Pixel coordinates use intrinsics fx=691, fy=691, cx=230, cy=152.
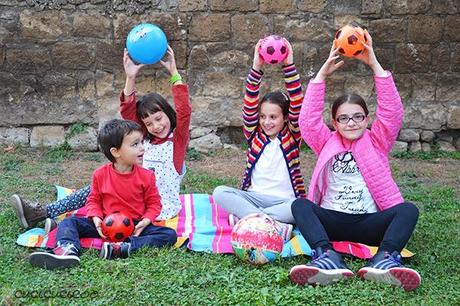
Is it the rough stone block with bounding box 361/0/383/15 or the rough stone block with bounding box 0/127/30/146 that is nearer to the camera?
the rough stone block with bounding box 361/0/383/15

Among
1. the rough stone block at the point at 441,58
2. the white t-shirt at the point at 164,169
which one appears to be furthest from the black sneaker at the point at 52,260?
the rough stone block at the point at 441,58

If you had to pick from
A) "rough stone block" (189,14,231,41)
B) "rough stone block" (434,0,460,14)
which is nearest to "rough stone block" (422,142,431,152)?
"rough stone block" (434,0,460,14)

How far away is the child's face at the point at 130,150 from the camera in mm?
4941

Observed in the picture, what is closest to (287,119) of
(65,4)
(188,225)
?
(188,225)

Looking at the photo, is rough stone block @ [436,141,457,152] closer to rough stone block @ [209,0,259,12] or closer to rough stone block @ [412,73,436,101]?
rough stone block @ [412,73,436,101]

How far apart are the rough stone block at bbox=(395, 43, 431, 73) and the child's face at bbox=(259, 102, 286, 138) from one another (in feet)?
10.7

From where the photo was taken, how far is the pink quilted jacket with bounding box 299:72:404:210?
4836mm

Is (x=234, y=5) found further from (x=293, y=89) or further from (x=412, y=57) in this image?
(x=293, y=89)

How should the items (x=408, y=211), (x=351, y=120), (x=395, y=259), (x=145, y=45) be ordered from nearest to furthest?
(x=395, y=259), (x=408, y=211), (x=351, y=120), (x=145, y=45)

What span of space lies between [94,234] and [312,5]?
4.27 m

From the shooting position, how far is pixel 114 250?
15.3 ft

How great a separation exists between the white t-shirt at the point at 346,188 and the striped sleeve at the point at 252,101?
759mm

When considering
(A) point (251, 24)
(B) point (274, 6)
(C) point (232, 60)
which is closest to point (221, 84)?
(C) point (232, 60)

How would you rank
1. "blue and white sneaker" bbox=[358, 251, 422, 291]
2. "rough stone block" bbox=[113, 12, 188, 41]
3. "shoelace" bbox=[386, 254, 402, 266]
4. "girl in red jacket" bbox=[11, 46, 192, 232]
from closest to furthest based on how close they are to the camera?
"blue and white sneaker" bbox=[358, 251, 422, 291] < "shoelace" bbox=[386, 254, 402, 266] < "girl in red jacket" bbox=[11, 46, 192, 232] < "rough stone block" bbox=[113, 12, 188, 41]
